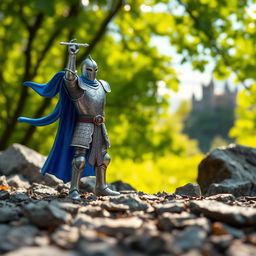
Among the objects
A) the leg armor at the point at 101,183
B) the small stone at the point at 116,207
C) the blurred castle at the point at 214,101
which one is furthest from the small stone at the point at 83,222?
the blurred castle at the point at 214,101

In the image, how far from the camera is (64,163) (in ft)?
16.1

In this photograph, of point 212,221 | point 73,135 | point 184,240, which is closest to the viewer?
point 184,240

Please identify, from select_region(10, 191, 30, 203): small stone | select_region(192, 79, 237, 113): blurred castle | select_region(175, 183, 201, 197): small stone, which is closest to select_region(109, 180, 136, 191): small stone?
select_region(175, 183, 201, 197): small stone

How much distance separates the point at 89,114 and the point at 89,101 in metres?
0.16

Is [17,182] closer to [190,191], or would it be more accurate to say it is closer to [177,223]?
[190,191]

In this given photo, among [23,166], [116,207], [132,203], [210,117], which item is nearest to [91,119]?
[132,203]

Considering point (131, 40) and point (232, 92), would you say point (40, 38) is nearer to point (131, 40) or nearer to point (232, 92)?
point (131, 40)

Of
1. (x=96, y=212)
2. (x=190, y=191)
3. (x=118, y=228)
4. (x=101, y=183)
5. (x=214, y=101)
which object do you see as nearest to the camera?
(x=118, y=228)

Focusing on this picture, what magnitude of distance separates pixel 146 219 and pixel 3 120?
8.80 metres

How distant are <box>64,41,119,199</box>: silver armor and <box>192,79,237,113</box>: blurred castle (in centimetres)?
7096

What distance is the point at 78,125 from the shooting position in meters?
4.82

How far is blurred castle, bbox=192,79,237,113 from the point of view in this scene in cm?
7551

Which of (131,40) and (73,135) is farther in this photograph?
(131,40)

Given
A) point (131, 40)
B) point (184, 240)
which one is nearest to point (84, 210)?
point (184, 240)
